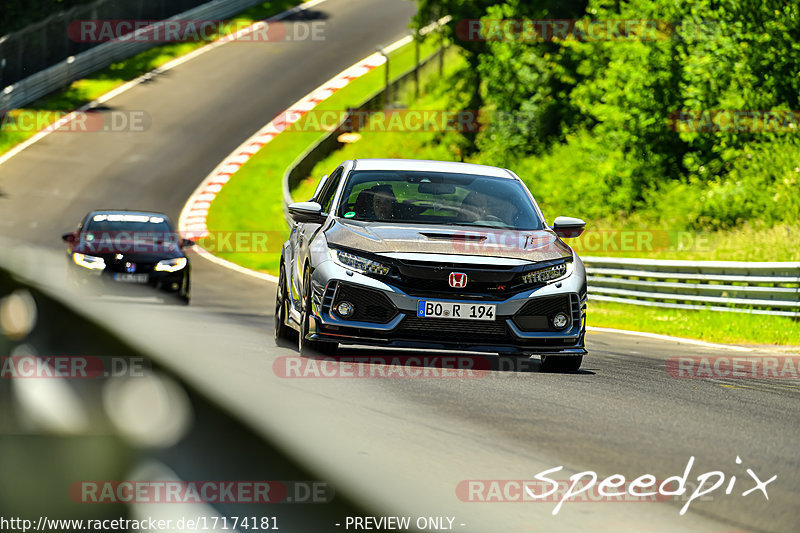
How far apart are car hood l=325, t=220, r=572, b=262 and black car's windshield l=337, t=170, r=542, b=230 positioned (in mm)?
252

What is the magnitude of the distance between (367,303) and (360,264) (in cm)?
31

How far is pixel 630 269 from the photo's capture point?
69.9 ft

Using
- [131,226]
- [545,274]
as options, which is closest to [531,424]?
[545,274]

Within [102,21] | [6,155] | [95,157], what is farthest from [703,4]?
[102,21]

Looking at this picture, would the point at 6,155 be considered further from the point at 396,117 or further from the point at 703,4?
the point at 703,4

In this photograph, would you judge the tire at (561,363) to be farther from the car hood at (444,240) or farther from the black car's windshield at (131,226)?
the black car's windshield at (131,226)

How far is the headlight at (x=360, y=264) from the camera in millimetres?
8266

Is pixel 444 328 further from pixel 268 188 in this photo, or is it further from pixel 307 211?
pixel 268 188

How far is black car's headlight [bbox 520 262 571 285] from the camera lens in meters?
8.43

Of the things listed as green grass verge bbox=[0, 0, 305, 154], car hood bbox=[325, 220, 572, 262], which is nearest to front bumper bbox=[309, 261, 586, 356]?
car hood bbox=[325, 220, 572, 262]

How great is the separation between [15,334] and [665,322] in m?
16.1

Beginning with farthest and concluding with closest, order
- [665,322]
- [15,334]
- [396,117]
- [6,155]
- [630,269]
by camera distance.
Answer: [396,117] → [6,155] → [630,269] → [665,322] → [15,334]

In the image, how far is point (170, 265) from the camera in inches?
657

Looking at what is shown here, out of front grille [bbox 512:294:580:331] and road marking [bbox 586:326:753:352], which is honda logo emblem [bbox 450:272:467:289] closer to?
front grille [bbox 512:294:580:331]
